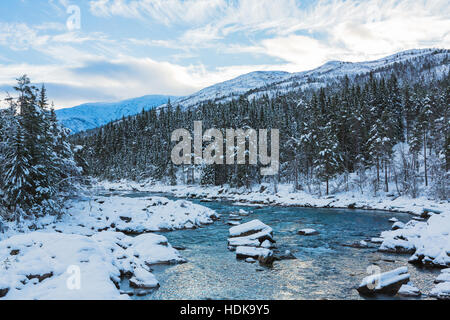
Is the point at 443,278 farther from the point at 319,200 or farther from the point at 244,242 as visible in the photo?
the point at 319,200

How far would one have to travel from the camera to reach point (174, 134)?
91438 millimetres

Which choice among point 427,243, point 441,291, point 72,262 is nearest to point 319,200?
point 427,243

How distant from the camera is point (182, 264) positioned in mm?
15117

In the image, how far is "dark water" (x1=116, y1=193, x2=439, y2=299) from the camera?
11227 millimetres

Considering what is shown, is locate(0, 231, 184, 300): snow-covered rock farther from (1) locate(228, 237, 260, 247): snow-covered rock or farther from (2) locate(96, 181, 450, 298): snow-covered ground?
(2) locate(96, 181, 450, 298): snow-covered ground

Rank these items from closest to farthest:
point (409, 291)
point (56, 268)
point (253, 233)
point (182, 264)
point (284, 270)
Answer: point (56, 268)
point (409, 291)
point (284, 270)
point (182, 264)
point (253, 233)

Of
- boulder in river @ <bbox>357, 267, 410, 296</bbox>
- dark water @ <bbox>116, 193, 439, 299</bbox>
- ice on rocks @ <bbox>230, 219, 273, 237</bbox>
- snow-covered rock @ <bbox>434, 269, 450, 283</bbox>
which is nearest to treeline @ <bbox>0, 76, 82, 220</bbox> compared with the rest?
dark water @ <bbox>116, 193, 439, 299</bbox>

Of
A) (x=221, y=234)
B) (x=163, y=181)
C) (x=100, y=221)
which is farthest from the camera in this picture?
(x=163, y=181)

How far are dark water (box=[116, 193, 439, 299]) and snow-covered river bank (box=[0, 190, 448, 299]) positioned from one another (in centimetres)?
4

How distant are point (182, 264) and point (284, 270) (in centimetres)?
523

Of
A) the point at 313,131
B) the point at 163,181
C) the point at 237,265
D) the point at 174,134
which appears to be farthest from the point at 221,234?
the point at 174,134

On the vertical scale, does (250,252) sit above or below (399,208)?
above
